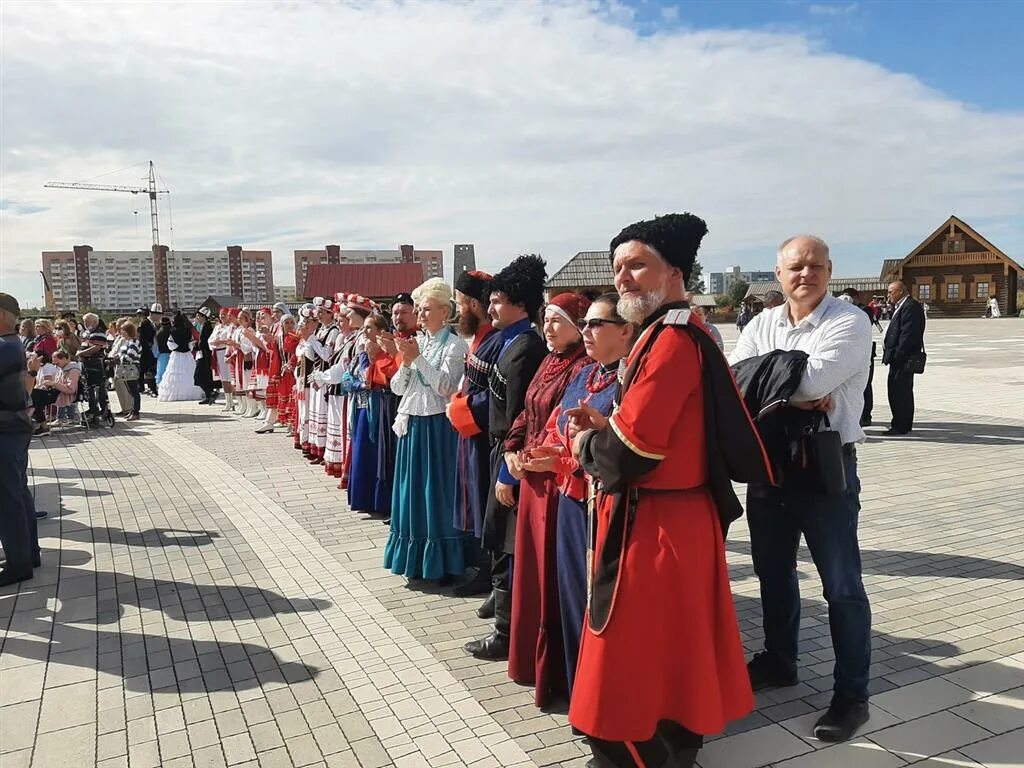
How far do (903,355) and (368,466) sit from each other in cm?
723

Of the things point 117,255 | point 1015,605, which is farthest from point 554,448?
point 117,255

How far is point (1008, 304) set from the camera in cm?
5169

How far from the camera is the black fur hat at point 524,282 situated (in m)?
4.27

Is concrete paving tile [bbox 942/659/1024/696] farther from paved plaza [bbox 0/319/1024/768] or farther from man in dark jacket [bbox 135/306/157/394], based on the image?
man in dark jacket [bbox 135/306/157/394]

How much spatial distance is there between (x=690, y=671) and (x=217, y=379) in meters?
15.1

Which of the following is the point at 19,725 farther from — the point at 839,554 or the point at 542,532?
the point at 839,554

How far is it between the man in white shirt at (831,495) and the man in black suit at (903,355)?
24.7 ft

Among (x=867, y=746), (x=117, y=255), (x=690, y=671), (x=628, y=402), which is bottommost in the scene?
(x=867, y=746)

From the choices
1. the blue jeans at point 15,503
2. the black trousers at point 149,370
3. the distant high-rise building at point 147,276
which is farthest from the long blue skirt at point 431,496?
the distant high-rise building at point 147,276

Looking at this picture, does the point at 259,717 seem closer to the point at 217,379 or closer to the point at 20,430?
the point at 20,430

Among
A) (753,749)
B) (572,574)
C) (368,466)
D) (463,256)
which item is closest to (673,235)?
A: (572,574)

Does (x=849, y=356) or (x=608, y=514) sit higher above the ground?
(x=849, y=356)

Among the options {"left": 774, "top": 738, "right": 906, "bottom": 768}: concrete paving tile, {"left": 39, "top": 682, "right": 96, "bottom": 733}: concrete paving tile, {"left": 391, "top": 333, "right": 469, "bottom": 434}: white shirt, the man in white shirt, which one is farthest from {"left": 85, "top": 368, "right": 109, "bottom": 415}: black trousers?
{"left": 774, "top": 738, "right": 906, "bottom": 768}: concrete paving tile

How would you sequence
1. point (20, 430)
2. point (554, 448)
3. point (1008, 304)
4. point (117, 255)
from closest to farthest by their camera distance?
point (554, 448) → point (20, 430) → point (1008, 304) → point (117, 255)
